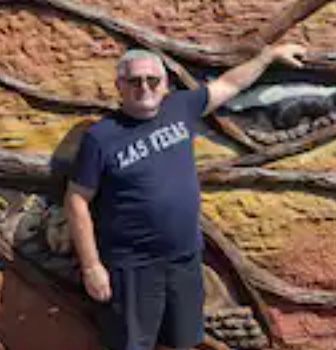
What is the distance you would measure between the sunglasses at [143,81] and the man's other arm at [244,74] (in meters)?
0.32

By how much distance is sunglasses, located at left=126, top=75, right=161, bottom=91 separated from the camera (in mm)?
2604

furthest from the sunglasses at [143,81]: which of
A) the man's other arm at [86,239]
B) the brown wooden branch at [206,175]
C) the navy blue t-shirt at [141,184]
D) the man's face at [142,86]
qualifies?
the brown wooden branch at [206,175]

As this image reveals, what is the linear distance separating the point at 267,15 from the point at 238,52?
0.50 ft

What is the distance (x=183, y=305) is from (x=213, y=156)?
0.63 meters

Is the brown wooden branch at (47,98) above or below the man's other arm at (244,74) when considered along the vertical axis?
below

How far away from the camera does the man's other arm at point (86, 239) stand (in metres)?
2.66

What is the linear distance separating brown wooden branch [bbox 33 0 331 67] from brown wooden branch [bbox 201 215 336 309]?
0.53 metres

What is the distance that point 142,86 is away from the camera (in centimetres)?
261

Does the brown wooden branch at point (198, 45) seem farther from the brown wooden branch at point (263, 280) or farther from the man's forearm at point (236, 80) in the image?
the brown wooden branch at point (263, 280)

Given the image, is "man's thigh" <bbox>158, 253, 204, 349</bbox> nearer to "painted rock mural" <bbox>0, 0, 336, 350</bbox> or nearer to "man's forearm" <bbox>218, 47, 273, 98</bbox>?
"painted rock mural" <bbox>0, 0, 336, 350</bbox>

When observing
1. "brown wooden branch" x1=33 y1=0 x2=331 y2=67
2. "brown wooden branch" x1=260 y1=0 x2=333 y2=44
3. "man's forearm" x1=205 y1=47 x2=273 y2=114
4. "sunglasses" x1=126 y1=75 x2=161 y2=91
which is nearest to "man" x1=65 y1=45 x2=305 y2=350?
"sunglasses" x1=126 y1=75 x2=161 y2=91

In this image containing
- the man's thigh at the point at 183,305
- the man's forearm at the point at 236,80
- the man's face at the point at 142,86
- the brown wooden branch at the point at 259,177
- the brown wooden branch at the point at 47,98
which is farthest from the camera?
the brown wooden branch at the point at 259,177

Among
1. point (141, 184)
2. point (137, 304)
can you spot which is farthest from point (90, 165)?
point (137, 304)

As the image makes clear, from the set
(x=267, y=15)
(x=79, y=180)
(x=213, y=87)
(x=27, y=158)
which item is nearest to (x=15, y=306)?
(x=27, y=158)
